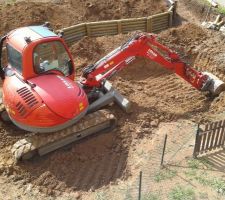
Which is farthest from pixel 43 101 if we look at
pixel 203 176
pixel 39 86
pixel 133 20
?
pixel 133 20

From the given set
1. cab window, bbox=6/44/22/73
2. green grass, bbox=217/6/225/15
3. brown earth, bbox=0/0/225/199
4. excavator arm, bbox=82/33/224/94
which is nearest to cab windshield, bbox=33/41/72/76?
cab window, bbox=6/44/22/73

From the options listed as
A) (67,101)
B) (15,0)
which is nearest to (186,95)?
(67,101)

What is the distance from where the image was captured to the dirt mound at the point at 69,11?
14047 mm

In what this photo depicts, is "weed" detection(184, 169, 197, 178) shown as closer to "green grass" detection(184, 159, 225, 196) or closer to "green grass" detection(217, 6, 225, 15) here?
"green grass" detection(184, 159, 225, 196)

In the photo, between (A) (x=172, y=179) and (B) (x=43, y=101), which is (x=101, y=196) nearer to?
(A) (x=172, y=179)

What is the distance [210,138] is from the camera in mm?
9031

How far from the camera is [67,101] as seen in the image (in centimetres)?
873

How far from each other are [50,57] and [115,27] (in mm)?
5435

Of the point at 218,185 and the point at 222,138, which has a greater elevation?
the point at 222,138

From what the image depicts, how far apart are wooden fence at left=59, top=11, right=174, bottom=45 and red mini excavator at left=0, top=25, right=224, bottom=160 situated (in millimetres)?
3844

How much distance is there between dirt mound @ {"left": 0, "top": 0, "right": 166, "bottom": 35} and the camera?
14.0 metres

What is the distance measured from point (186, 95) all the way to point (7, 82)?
5.19 m

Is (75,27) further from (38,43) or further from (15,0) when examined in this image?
(38,43)

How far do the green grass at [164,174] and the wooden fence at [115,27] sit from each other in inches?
261
